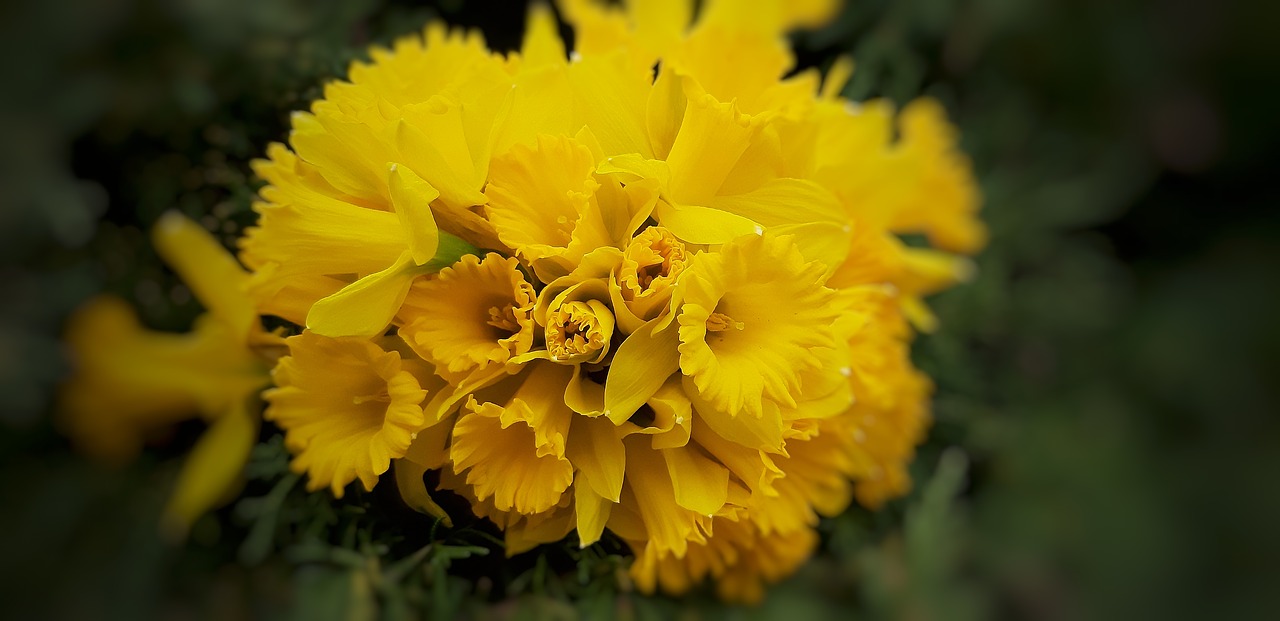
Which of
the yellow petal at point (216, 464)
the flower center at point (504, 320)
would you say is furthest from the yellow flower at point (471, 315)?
the yellow petal at point (216, 464)

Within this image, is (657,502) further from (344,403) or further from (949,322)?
(949,322)

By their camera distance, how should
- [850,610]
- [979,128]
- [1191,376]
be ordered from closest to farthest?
[850,610] → [979,128] → [1191,376]

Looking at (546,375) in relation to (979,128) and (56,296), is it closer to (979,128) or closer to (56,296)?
(56,296)

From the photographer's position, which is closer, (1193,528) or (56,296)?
(56,296)

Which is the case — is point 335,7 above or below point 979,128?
above

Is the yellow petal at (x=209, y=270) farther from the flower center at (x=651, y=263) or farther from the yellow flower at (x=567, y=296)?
the flower center at (x=651, y=263)

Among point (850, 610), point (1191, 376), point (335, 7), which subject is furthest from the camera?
point (1191, 376)

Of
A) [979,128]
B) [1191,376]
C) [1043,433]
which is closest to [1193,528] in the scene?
[1191,376]

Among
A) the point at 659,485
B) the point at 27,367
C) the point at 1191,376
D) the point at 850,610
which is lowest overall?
the point at 1191,376
